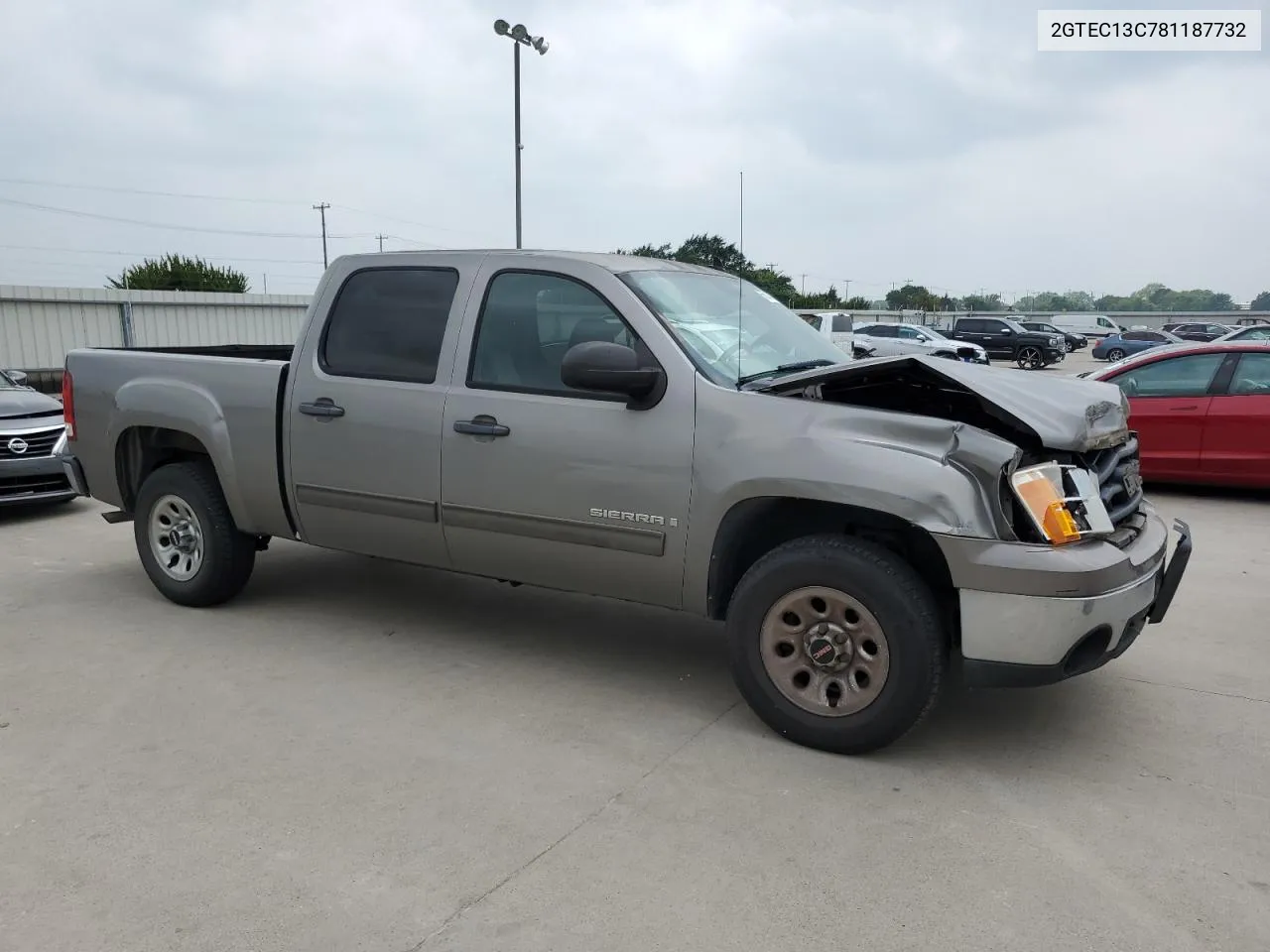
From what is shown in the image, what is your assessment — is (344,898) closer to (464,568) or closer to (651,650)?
(464,568)

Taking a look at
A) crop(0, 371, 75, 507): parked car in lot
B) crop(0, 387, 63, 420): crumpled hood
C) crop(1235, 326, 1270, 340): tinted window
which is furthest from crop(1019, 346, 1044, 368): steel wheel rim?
crop(0, 371, 75, 507): parked car in lot

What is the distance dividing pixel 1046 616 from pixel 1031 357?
109 ft

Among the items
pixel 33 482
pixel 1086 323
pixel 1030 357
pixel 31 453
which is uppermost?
pixel 31 453

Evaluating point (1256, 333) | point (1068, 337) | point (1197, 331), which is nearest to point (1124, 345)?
point (1068, 337)

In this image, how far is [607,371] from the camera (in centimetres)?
385

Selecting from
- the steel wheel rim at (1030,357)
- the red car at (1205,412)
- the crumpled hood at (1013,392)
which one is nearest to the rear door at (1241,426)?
the red car at (1205,412)

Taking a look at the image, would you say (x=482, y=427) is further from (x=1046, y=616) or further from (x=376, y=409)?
(x=1046, y=616)

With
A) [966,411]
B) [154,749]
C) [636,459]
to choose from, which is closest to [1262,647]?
[966,411]

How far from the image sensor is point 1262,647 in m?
4.97

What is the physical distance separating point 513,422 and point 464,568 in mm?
774

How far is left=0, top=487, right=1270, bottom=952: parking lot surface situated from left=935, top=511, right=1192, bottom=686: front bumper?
0.44 metres

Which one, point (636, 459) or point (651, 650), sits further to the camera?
point (651, 650)

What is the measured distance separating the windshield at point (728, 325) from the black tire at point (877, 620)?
0.82m

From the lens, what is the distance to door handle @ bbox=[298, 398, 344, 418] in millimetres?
4801
